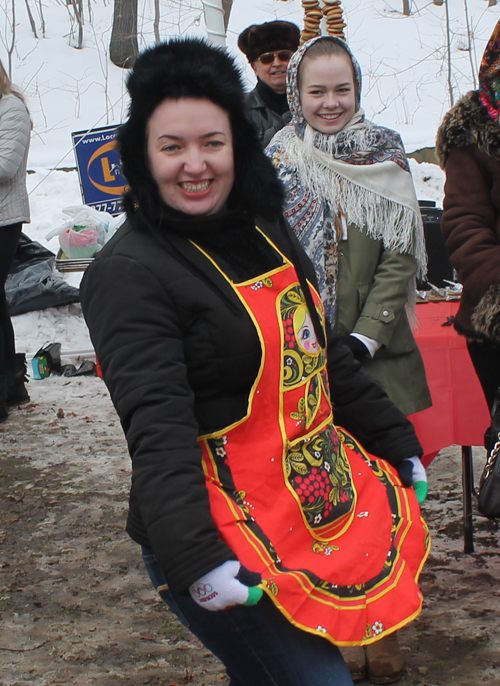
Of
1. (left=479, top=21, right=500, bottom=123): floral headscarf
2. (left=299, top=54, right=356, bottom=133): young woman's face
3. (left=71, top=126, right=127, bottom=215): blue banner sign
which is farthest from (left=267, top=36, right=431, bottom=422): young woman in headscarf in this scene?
(left=71, top=126, right=127, bottom=215): blue banner sign

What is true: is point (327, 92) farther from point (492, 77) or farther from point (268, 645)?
point (268, 645)

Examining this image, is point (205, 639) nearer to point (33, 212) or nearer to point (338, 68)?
point (338, 68)

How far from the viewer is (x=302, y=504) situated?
155 centimetres

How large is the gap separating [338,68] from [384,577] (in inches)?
75.8

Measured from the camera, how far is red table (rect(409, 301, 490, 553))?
3295 mm

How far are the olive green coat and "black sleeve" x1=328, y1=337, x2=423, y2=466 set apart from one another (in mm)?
879

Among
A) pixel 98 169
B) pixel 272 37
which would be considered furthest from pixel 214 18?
pixel 98 169

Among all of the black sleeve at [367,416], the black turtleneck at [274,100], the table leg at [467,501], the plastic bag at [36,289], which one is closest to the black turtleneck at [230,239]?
the black sleeve at [367,416]

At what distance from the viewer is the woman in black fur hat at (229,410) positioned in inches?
55.7

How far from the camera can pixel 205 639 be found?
5.13ft

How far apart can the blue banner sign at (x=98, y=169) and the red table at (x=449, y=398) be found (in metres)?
3.91

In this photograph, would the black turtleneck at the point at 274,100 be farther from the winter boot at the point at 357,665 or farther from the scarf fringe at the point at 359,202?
the winter boot at the point at 357,665

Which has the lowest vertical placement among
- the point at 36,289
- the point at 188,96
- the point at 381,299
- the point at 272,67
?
the point at 36,289

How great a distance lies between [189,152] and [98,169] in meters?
5.29
